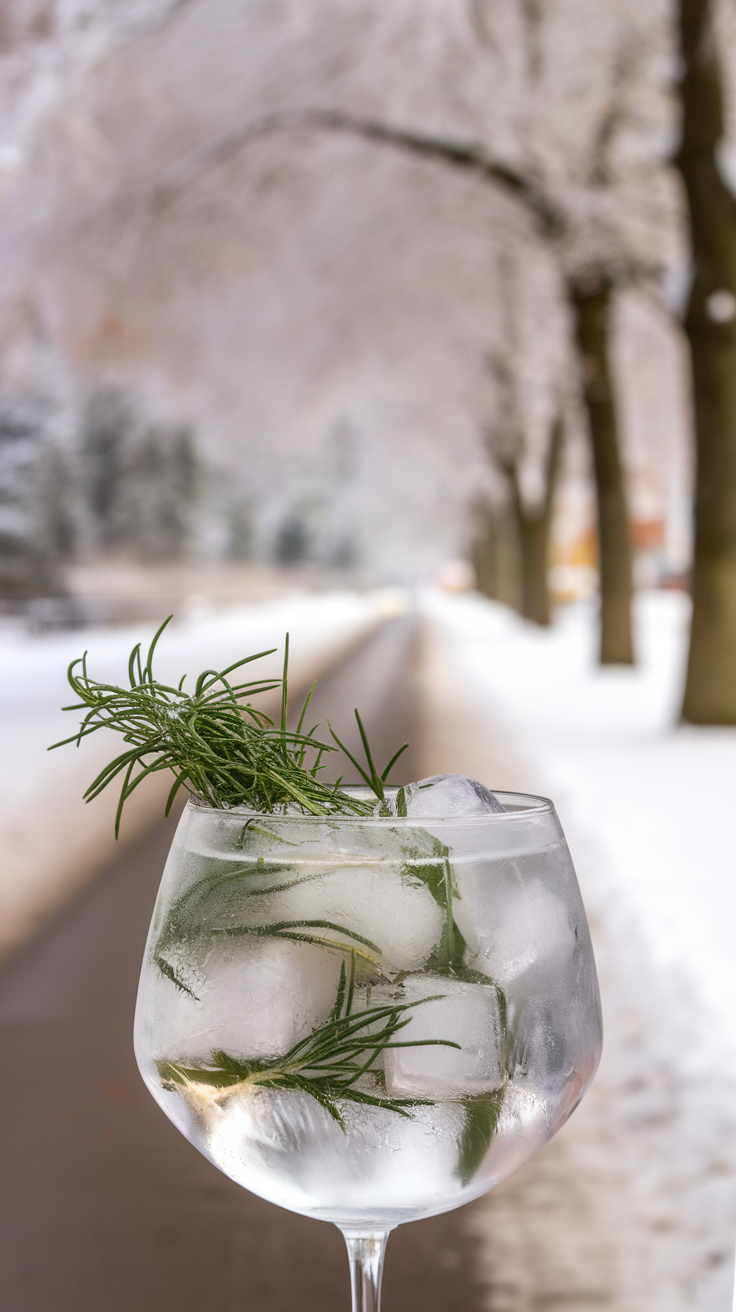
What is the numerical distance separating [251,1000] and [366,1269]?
23 centimetres

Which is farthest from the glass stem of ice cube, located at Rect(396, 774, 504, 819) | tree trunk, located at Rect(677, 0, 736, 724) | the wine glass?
tree trunk, located at Rect(677, 0, 736, 724)

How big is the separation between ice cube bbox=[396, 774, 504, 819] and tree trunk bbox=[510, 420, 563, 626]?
21257 mm

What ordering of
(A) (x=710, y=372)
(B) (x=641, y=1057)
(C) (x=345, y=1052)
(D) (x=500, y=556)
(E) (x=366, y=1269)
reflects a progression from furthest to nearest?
1. (D) (x=500, y=556)
2. (A) (x=710, y=372)
3. (B) (x=641, y=1057)
4. (E) (x=366, y=1269)
5. (C) (x=345, y=1052)

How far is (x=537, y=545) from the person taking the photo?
23938 millimetres

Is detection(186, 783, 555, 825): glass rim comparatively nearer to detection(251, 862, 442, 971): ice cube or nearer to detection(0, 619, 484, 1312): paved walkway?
detection(251, 862, 442, 971): ice cube

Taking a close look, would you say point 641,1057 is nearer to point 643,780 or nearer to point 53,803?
point 643,780

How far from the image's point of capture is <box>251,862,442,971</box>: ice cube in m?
0.80

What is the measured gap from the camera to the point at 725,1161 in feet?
9.07

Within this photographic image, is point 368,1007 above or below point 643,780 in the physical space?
above

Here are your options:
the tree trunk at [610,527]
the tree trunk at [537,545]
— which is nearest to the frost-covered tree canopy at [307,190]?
the tree trunk at [610,527]

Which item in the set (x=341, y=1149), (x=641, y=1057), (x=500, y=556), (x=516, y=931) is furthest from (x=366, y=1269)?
(x=500, y=556)

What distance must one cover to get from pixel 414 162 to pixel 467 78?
71.1 inches

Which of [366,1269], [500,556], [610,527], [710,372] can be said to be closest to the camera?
[366,1269]

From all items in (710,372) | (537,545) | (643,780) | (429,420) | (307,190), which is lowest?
(643,780)
